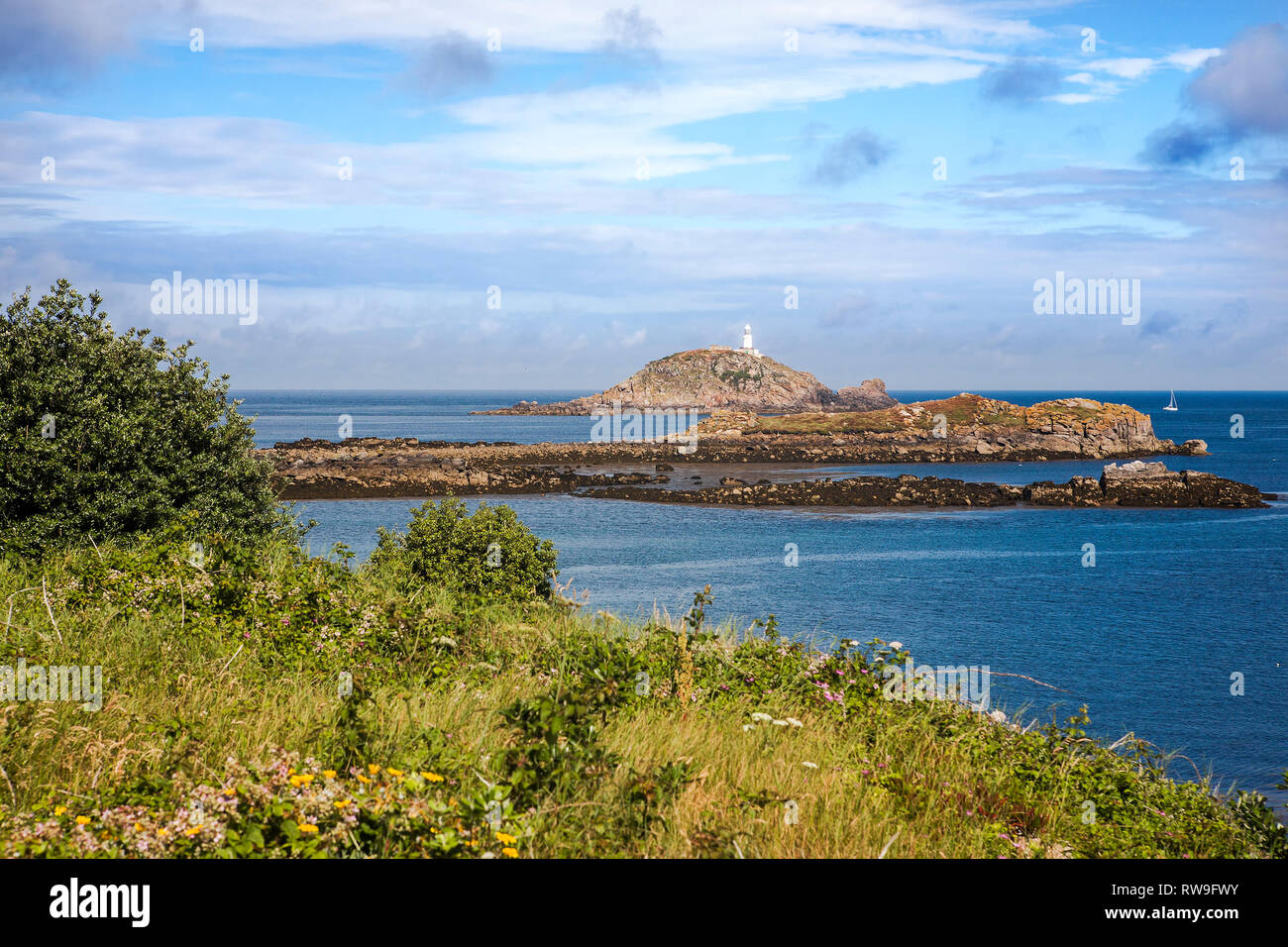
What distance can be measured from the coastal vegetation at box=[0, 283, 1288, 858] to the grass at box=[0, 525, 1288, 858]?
2 centimetres

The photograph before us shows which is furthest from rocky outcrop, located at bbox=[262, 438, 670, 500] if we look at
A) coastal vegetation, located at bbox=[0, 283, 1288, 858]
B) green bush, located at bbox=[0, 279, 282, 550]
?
coastal vegetation, located at bbox=[0, 283, 1288, 858]

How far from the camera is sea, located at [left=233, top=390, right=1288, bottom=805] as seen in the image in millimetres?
18469

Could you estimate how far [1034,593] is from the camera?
102 ft

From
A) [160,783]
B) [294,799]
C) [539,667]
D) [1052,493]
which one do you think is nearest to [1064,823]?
[539,667]

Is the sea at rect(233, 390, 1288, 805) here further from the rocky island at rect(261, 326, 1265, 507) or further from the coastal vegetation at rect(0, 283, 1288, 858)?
the rocky island at rect(261, 326, 1265, 507)

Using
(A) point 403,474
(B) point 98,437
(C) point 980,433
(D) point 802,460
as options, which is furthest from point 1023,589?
(C) point 980,433

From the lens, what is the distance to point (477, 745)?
Answer: 16.2ft

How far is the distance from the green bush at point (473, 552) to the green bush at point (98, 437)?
3.19 meters

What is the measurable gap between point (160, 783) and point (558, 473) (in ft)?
216

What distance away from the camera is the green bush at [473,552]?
1583 cm

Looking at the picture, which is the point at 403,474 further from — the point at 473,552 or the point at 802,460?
the point at 473,552

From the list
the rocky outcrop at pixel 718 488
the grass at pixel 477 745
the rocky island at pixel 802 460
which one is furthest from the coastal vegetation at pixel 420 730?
the rocky outcrop at pixel 718 488

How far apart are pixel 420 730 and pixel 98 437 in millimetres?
8343

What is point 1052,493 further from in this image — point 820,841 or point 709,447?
point 820,841
